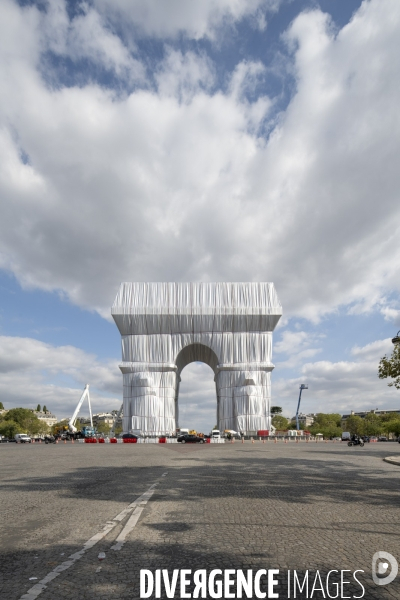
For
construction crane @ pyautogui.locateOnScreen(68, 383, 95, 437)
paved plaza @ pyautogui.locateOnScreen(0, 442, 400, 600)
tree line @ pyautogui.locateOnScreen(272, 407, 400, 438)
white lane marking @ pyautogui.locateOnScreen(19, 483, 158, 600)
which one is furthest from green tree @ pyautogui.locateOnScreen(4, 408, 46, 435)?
white lane marking @ pyautogui.locateOnScreen(19, 483, 158, 600)

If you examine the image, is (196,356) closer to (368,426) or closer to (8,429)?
(8,429)

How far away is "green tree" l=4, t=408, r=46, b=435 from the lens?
370ft

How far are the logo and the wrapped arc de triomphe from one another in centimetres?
4966

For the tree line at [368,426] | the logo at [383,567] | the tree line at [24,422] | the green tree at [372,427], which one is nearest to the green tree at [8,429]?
the tree line at [24,422]

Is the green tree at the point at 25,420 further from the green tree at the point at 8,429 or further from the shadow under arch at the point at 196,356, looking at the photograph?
the shadow under arch at the point at 196,356

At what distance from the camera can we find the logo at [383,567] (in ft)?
13.4

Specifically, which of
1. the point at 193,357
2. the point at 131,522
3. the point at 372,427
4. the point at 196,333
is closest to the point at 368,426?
the point at 372,427

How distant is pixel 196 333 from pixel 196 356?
11.0m

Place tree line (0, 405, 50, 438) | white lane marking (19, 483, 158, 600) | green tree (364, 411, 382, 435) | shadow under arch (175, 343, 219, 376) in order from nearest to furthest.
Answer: white lane marking (19, 483, 158, 600)
shadow under arch (175, 343, 219, 376)
green tree (364, 411, 382, 435)
tree line (0, 405, 50, 438)

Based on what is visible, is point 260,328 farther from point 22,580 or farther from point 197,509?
point 22,580

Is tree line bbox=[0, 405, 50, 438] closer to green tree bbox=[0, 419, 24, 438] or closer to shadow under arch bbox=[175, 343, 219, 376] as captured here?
green tree bbox=[0, 419, 24, 438]

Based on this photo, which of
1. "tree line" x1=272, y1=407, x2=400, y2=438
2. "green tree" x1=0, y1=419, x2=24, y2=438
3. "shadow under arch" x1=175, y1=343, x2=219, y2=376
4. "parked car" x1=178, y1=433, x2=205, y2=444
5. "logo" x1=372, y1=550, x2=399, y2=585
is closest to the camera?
"logo" x1=372, y1=550, x2=399, y2=585

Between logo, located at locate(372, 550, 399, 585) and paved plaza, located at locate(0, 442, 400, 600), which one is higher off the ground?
paved plaza, located at locate(0, 442, 400, 600)

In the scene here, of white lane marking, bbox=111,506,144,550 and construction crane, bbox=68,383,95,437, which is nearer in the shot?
white lane marking, bbox=111,506,144,550
